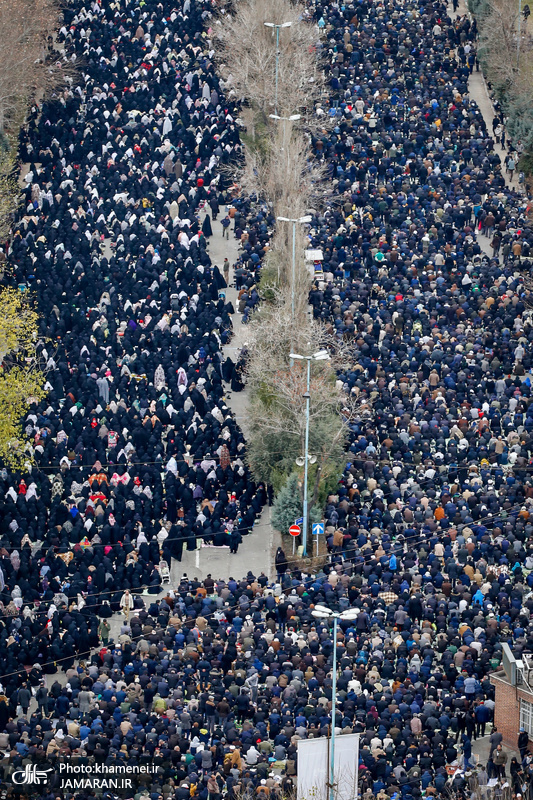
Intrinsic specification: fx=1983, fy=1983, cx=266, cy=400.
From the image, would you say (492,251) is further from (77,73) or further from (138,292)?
(77,73)

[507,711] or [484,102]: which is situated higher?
[484,102]

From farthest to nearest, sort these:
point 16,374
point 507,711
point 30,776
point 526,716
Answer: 1. point 16,374
2. point 507,711
3. point 526,716
4. point 30,776

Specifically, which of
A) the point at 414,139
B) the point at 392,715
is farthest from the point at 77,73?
the point at 392,715

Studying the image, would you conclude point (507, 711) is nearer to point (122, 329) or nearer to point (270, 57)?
point (122, 329)

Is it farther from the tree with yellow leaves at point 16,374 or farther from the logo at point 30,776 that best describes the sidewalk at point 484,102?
the logo at point 30,776

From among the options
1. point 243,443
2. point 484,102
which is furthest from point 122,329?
point 484,102

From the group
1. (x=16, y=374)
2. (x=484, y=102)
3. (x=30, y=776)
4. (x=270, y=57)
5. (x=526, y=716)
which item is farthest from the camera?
(x=484, y=102)

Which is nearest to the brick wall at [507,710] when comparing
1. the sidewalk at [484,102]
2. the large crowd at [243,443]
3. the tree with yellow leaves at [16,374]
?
the large crowd at [243,443]
